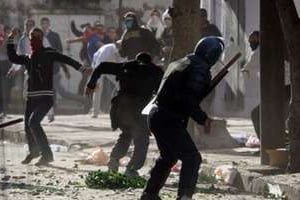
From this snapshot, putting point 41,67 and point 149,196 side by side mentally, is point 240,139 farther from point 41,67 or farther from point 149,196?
point 149,196

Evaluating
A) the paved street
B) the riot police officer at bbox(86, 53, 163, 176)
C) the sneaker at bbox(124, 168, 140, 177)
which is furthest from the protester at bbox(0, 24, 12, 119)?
the sneaker at bbox(124, 168, 140, 177)

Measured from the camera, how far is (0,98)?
2136 cm

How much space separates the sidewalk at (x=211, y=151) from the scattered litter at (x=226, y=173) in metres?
0.06

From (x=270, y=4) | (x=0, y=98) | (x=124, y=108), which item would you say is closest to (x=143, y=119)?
(x=124, y=108)

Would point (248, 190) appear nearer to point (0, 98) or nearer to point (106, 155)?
point (106, 155)

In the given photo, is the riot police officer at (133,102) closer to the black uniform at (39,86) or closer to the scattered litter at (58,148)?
the black uniform at (39,86)

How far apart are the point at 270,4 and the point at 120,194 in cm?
320

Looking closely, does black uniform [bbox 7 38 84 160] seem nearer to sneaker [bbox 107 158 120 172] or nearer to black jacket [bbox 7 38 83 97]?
black jacket [bbox 7 38 83 97]

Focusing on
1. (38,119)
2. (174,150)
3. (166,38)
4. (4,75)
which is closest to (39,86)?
(38,119)

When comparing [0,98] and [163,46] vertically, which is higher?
[163,46]

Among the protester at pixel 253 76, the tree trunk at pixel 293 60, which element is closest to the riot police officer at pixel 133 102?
the tree trunk at pixel 293 60

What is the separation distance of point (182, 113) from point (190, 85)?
0.36 m

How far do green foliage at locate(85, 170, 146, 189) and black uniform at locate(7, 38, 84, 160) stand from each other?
8.63 ft

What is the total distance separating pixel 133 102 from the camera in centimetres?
1046
